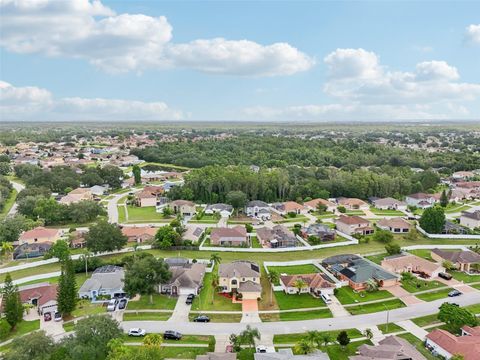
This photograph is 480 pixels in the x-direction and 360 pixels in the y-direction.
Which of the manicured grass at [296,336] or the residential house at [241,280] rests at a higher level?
the residential house at [241,280]

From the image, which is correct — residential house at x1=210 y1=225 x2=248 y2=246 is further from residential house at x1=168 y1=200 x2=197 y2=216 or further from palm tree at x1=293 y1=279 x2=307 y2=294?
residential house at x1=168 y1=200 x2=197 y2=216

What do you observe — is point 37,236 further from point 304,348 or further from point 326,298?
point 304,348

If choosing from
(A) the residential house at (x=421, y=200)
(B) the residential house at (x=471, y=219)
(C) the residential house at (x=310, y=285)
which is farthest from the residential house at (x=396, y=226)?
(C) the residential house at (x=310, y=285)

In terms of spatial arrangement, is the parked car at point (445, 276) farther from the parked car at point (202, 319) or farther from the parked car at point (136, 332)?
the parked car at point (136, 332)

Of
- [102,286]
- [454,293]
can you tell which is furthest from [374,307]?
[102,286]

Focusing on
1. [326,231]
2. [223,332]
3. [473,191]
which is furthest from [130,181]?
[473,191]

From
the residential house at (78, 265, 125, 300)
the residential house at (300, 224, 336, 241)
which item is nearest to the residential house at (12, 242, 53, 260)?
the residential house at (78, 265, 125, 300)
